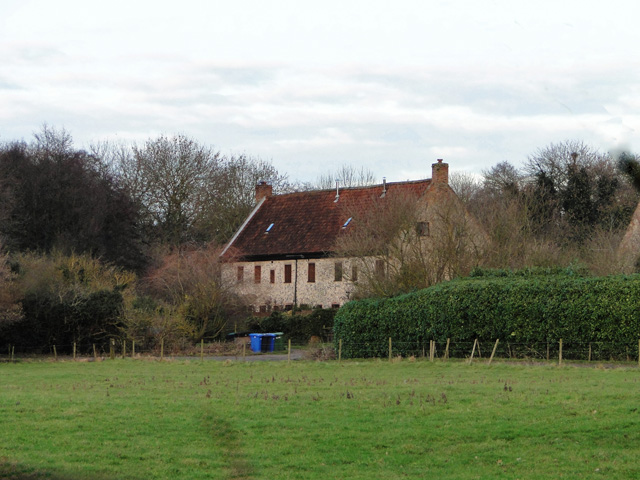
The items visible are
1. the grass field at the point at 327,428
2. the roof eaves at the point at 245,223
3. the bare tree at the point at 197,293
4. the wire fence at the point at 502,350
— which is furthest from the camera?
the roof eaves at the point at 245,223

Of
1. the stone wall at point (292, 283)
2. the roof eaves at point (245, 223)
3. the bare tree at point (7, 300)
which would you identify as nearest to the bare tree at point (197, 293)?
the stone wall at point (292, 283)

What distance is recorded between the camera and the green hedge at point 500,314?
3188 centimetres

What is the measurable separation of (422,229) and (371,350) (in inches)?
315

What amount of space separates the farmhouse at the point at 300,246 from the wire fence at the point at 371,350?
8519 millimetres

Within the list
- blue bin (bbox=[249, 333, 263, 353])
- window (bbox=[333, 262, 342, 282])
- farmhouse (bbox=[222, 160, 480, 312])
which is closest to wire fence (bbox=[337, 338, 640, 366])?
blue bin (bbox=[249, 333, 263, 353])

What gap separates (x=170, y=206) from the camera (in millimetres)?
68312

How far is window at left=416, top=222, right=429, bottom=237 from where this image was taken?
42.2 m

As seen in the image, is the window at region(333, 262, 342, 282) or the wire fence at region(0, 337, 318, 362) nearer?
the wire fence at region(0, 337, 318, 362)

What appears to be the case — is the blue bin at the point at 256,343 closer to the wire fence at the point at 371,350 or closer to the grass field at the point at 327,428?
the wire fence at the point at 371,350

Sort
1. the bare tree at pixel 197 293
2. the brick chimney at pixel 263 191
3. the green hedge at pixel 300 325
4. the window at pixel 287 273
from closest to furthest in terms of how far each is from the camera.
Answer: the bare tree at pixel 197 293
the green hedge at pixel 300 325
the window at pixel 287 273
the brick chimney at pixel 263 191

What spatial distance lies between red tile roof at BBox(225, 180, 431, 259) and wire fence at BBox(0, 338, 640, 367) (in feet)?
36.4

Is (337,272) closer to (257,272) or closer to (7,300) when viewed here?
(257,272)

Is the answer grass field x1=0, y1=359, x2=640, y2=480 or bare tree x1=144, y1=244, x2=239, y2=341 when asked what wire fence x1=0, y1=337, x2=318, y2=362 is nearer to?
bare tree x1=144, y1=244, x2=239, y2=341

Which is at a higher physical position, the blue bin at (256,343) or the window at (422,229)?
the window at (422,229)
